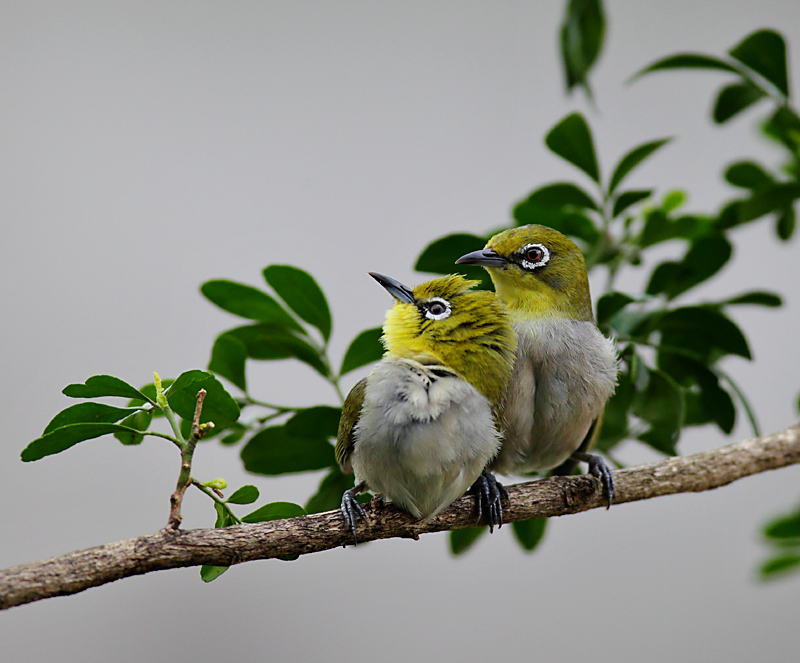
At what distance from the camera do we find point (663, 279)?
92 centimetres

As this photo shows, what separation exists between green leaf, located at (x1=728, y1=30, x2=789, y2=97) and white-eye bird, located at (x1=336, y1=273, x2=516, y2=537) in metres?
0.54

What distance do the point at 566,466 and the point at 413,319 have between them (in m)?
0.39

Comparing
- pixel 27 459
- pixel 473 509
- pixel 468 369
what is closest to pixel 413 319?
pixel 468 369

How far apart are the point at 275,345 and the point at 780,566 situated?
34.7 inches

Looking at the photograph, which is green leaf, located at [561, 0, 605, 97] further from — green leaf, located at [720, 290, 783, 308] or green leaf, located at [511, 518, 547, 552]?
green leaf, located at [511, 518, 547, 552]

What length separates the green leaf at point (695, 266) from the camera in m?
0.90

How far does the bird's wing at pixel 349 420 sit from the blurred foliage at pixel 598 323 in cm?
A: 7

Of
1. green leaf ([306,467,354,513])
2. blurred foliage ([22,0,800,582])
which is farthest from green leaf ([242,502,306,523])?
green leaf ([306,467,354,513])

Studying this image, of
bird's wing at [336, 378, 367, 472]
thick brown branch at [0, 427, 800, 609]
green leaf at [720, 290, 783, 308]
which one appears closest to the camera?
thick brown branch at [0, 427, 800, 609]

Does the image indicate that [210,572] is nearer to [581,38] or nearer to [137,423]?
[137,423]

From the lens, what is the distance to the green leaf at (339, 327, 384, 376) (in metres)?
0.73

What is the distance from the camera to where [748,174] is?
3.86 ft

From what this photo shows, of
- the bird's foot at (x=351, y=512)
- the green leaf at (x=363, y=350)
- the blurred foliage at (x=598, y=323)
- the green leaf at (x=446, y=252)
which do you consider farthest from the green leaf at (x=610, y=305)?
the bird's foot at (x=351, y=512)

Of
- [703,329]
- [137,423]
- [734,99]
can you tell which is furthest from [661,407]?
[137,423]
